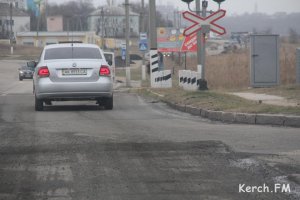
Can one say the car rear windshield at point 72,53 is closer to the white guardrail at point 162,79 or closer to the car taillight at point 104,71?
the car taillight at point 104,71

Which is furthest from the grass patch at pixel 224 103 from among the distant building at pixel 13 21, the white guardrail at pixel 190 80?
the distant building at pixel 13 21

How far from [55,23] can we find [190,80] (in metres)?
123

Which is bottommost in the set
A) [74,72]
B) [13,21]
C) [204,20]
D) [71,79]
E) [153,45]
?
[71,79]

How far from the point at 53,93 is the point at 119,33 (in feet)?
418

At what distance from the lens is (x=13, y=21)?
471 feet

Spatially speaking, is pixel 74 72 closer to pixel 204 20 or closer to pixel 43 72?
pixel 43 72

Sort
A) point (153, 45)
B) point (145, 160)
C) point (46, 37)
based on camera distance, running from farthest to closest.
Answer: point (46, 37) < point (153, 45) < point (145, 160)

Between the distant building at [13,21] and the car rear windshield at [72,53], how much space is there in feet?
403

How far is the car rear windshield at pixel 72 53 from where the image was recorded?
58.4ft

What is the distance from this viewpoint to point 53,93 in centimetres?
1727

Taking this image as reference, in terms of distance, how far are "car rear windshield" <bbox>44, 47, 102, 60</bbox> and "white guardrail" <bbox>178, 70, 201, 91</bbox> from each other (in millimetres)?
5174

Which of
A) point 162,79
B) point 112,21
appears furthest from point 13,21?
point 162,79

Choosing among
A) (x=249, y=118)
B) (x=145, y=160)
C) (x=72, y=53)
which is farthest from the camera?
(x=72, y=53)

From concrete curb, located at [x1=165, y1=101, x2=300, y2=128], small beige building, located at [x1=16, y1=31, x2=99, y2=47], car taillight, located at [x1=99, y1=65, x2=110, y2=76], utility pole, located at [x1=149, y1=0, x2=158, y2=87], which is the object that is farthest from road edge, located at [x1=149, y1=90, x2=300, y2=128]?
small beige building, located at [x1=16, y1=31, x2=99, y2=47]
